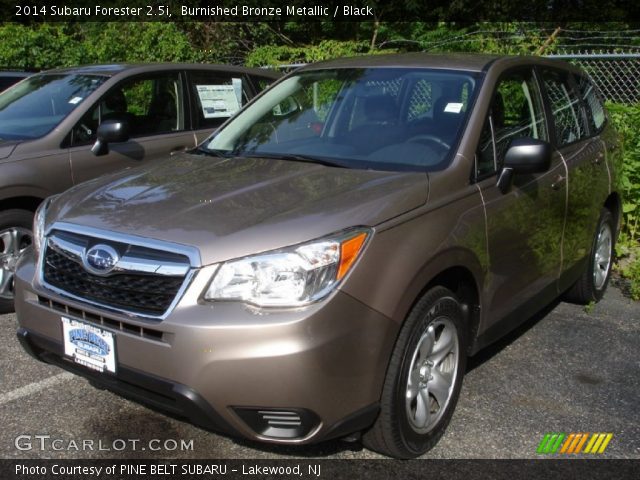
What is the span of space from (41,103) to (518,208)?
381 centimetres

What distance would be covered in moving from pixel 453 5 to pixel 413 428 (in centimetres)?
1290

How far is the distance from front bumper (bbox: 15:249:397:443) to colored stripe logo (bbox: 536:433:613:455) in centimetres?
107

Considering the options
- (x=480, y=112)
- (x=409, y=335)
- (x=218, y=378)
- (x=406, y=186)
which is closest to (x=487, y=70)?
(x=480, y=112)

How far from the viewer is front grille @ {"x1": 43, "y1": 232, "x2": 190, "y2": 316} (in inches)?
106

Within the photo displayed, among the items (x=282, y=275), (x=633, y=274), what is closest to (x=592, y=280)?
(x=633, y=274)

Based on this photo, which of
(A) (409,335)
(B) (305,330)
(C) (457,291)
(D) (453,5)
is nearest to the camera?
(B) (305,330)

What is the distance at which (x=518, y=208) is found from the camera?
A: 3.67 m

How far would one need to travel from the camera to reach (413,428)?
308cm

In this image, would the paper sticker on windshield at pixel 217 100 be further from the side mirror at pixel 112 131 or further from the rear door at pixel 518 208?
the rear door at pixel 518 208

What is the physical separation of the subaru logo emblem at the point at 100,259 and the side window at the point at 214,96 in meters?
3.31

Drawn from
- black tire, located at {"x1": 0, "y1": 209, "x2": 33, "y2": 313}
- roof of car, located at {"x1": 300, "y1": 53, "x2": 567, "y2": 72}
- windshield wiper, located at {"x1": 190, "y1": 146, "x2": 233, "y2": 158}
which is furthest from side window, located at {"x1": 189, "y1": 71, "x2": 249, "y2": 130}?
windshield wiper, located at {"x1": 190, "y1": 146, "x2": 233, "y2": 158}

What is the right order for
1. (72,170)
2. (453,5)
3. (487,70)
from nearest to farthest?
(487,70), (72,170), (453,5)

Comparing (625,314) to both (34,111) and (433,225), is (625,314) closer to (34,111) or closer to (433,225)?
(433,225)

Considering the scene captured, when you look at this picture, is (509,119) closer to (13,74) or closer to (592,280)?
(592,280)
